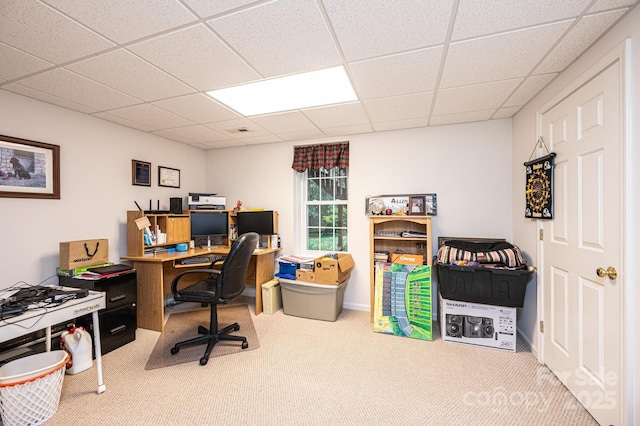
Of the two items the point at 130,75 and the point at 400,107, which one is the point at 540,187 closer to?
the point at 400,107

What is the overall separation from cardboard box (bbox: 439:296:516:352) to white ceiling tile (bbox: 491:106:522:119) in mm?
1959

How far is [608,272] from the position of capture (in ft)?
4.96

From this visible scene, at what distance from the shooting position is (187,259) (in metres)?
3.23

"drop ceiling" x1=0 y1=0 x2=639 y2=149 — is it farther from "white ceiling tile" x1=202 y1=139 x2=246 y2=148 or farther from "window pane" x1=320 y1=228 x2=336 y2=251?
"window pane" x1=320 y1=228 x2=336 y2=251

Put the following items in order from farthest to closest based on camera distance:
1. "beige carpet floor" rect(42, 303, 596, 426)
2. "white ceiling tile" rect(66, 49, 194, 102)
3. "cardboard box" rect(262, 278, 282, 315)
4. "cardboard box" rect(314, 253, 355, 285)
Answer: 1. "cardboard box" rect(262, 278, 282, 315)
2. "cardboard box" rect(314, 253, 355, 285)
3. "white ceiling tile" rect(66, 49, 194, 102)
4. "beige carpet floor" rect(42, 303, 596, 426)

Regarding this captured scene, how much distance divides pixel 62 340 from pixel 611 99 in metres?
4.20

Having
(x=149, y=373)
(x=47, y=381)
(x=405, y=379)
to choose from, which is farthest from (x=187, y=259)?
(x=405, y=379)

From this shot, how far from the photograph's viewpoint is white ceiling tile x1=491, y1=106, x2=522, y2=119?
2.68 metres

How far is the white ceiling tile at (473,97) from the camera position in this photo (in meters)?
2.19

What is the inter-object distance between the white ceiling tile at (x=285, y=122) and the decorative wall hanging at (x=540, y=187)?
2219 millimetres

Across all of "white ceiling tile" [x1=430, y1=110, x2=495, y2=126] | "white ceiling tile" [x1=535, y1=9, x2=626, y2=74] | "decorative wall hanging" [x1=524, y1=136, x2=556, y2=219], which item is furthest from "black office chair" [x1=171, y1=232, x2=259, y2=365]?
"white ceiling tile" [x1=535, y1=9, x2=626, y2=74]

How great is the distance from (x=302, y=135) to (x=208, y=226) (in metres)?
1.82

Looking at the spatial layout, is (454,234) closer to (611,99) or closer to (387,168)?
(387,168)

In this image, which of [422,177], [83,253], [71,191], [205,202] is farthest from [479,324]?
[71,191]
